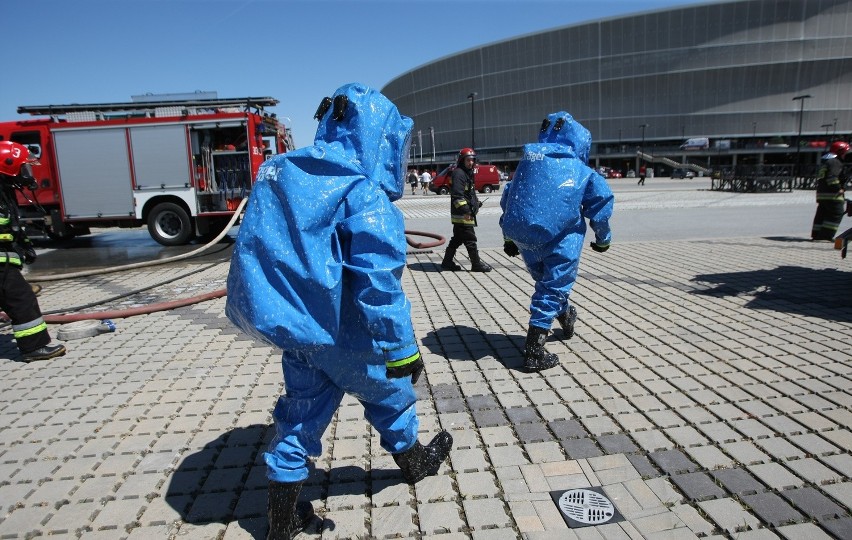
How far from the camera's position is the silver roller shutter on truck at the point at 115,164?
11.6 metres

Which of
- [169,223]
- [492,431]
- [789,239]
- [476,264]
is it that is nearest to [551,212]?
[492,431]

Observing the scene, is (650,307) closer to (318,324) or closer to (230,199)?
(318,324)

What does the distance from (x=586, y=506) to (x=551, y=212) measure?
2.13 meters

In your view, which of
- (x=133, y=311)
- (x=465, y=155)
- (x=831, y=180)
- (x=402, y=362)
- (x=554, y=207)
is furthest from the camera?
(x=831, y=180)

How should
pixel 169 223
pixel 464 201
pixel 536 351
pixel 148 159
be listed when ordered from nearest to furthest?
1. pixel 536 351
2. pixel 464 201
3. pixel 148 159
4. pixel 169 223

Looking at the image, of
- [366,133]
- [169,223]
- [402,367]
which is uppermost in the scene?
[366,133]

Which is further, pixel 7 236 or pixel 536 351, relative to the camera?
pixel 7 236

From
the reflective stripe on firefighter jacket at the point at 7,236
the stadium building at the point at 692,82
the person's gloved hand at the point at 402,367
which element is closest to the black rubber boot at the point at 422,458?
the person's gloved hand at the point at 402,367

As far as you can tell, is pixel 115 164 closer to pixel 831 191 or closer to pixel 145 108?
pixel 145 108

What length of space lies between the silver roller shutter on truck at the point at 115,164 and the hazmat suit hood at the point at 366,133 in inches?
416

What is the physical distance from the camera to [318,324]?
2021 mm

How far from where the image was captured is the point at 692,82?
2692 inches

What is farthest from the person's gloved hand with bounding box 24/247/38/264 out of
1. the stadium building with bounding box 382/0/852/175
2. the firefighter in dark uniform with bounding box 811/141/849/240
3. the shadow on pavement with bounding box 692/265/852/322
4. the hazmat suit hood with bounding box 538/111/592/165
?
the stadium building with bounding box 382/0/852/175

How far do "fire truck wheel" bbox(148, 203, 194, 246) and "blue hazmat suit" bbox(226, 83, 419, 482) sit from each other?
10.7m
